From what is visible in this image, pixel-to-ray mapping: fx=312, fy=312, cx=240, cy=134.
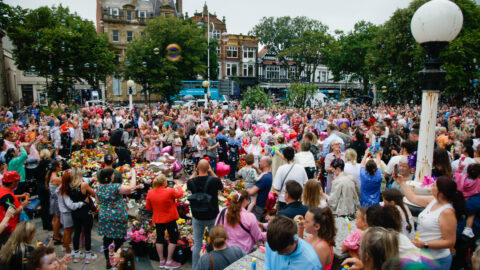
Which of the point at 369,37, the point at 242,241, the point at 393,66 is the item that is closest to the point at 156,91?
the point at 393,66

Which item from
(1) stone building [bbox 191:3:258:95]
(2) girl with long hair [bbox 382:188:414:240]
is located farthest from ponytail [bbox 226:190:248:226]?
(1) stone building [bbox 191:3:258:95]

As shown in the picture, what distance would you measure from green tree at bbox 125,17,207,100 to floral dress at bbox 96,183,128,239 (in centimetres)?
2596

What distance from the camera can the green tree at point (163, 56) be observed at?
29.7 m

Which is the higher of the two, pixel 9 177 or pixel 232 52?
pixel 232 52

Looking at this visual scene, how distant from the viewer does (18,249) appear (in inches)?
123

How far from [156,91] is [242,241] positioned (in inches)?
1168

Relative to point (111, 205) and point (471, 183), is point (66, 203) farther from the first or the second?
point (471, 183)

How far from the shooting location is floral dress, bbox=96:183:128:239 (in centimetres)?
479

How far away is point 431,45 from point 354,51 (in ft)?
170

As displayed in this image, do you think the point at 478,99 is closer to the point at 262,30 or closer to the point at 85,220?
the point at 262,30

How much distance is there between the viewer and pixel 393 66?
109 feet

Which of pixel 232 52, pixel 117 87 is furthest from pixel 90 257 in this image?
Result: pixel 232 52

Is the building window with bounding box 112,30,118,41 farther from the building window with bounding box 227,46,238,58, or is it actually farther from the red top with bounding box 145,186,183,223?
the red top with bounding box 145,186,183,223

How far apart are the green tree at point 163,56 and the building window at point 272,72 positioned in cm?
2419
